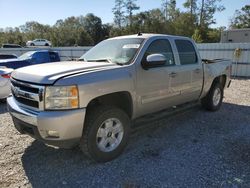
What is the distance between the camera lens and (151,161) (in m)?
3.77

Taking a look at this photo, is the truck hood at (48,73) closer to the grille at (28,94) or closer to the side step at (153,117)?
the grille at (28,94)

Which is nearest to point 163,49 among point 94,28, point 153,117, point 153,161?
point 153,117

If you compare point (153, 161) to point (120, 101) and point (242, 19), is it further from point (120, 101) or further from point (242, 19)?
point (242, 19)

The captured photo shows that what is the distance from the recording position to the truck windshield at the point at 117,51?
4.12 meters

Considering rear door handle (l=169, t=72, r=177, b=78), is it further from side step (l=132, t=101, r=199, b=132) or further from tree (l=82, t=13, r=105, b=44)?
tree (l=82, t=13, r=105, b=44)

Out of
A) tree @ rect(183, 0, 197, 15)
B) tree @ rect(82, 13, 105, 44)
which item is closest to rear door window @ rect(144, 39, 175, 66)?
tree @ rect(183, 0, 197, 15)

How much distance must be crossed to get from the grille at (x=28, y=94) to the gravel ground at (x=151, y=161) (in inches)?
38.7

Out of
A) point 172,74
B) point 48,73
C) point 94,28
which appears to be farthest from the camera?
point 94,28

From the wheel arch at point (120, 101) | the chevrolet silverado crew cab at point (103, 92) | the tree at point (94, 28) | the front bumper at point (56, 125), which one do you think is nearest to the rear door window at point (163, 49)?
the chevrolet silverado crew cab at point (103, 92)

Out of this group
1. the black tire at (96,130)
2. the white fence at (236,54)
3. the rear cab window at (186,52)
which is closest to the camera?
the black tire at (96,130)

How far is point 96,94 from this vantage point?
3373 millimetres

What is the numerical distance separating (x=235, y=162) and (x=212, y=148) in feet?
1.78

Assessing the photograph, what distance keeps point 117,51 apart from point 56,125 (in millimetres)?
1902

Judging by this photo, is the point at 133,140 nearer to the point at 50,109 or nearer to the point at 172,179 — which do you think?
the point at 172,179
